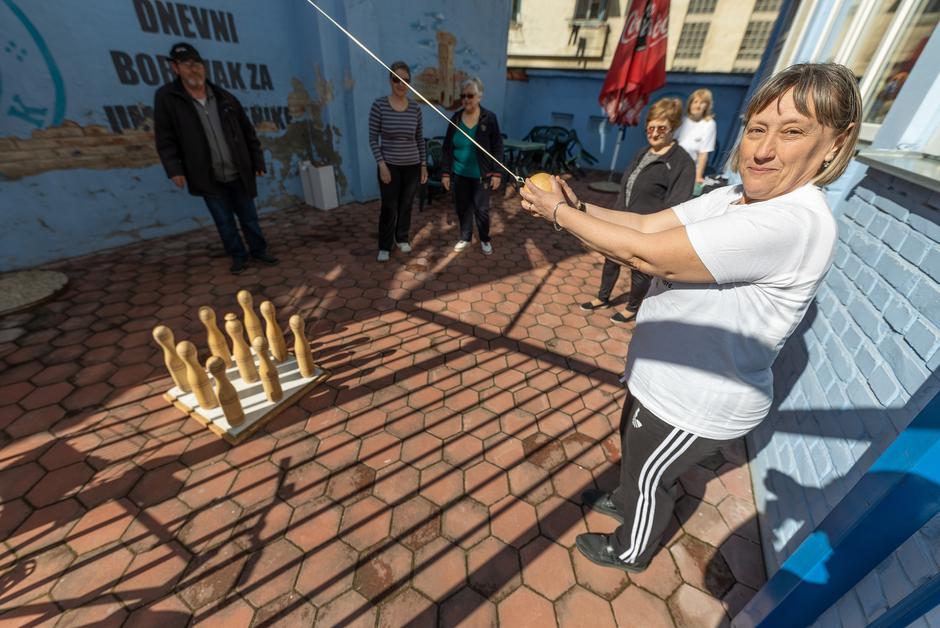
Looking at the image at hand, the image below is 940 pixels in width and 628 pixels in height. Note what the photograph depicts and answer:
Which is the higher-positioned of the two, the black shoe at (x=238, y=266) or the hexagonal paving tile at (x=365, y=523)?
the black shoe at (x=238, y=266)

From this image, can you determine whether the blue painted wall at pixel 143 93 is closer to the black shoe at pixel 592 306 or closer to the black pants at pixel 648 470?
the black shoe at pixel 592 306

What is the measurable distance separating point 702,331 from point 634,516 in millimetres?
1002

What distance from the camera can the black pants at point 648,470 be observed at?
59.6 inches

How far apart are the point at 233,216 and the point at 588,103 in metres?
11.5

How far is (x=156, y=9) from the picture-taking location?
4934mm

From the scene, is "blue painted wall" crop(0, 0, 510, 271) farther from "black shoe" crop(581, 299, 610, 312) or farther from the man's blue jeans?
"black shoe" crop(581, 299, 610, 312)

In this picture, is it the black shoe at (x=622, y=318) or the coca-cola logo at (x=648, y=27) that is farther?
the coca-cola logo at (x=648, y=27)

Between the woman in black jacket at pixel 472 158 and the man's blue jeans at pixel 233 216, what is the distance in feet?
8.27

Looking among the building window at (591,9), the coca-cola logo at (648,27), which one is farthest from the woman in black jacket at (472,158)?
the building window at (591,9)

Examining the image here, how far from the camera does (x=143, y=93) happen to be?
16.7ft

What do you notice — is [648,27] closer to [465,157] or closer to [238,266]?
[465,157]

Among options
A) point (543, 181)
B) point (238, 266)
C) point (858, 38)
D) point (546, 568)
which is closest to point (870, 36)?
point (858, 38)

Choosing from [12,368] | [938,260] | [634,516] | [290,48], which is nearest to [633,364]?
[634,516]

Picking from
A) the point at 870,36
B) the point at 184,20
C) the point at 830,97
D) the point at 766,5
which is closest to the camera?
the point at 830,97
